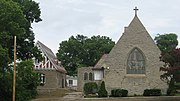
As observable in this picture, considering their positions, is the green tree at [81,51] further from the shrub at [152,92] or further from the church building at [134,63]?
the shrub at [152,92]

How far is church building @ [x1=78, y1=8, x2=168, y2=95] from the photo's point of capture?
5612cm

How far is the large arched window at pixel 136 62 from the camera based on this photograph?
5647cm

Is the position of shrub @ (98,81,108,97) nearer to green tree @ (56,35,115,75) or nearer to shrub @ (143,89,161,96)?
shrub @ (143,89,161,96)

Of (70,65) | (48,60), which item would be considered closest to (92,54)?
(70,65)

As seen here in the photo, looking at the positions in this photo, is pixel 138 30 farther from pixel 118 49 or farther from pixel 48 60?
pixel 48 60

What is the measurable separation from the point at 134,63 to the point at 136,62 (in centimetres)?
33

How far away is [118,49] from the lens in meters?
57.2

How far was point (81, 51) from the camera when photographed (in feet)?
316

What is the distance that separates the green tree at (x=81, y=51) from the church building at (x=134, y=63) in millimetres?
36305

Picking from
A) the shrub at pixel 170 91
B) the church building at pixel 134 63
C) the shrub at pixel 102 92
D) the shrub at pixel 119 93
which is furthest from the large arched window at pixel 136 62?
the shrub at pixel 102 92

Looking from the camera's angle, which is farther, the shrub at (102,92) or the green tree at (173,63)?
the shrub at (102,92)

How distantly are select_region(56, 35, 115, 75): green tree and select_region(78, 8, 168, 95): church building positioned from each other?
3631cm

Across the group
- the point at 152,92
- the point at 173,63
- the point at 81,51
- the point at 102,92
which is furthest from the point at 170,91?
the point at 81,51

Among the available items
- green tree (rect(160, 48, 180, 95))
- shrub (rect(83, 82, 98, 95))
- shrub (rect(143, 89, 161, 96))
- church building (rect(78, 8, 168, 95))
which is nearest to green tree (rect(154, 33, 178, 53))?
church building (rect(78, 8, 168, 95))
